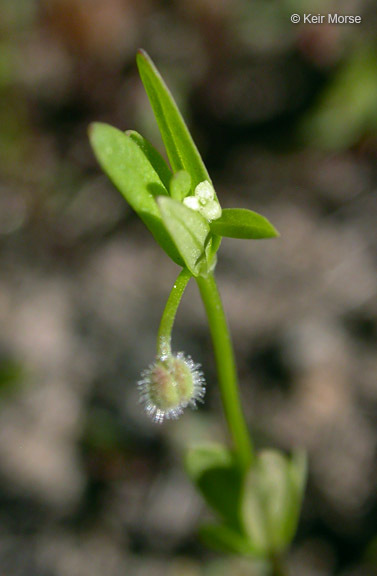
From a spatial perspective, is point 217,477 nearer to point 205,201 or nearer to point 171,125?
point 205,201

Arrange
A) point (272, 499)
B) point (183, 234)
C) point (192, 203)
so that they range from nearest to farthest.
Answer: point (183, 234)
point (192, 203)
point (272, 499)

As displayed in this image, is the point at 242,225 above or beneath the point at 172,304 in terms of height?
above

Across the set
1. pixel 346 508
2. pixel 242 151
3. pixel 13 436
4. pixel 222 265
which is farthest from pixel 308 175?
pixel 13 436

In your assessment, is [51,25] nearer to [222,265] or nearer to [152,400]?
[222,265]

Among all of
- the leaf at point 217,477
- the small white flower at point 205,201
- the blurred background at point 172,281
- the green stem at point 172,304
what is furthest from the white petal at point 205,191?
the blurred background at point 172,281

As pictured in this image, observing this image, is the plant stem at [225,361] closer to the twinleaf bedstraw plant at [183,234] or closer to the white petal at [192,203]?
the twinleaf bedstraw plant at [183,234]

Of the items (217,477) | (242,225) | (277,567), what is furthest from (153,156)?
(277,567)
